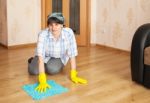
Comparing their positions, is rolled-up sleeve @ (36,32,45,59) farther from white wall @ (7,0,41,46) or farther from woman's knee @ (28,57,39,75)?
white wall @ (7,0,41,46)

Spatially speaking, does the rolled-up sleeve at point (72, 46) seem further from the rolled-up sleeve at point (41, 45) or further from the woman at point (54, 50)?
the rolled-up sleeve at point (41, 45)

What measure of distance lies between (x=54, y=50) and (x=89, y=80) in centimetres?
51

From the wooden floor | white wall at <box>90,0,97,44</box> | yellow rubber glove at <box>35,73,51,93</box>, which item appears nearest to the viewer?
the wooden floor

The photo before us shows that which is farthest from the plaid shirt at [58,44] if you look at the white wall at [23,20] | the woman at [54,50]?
the white wall at [23,20]

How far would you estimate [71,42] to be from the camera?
2818 millimetres

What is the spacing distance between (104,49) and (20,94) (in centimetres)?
225

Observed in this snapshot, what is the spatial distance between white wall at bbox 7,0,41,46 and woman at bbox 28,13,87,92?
139 centimetres

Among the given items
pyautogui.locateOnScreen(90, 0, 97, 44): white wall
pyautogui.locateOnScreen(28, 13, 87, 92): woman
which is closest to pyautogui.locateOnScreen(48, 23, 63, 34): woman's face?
pyautogui.locateOnScreen(28, 13, 87, 92): woman

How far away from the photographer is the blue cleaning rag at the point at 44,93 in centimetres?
241

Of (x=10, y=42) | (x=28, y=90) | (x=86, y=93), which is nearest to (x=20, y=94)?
(x=28, y=90)

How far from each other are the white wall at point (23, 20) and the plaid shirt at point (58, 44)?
1555 millimetres

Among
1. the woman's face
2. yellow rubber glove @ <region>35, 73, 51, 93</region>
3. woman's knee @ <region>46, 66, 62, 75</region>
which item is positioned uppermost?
the woman's face

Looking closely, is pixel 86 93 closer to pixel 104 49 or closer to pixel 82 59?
pixel 82 59

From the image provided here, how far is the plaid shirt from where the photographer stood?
9.00ft
